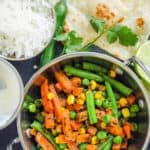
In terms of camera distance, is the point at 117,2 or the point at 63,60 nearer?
the point at 63,60

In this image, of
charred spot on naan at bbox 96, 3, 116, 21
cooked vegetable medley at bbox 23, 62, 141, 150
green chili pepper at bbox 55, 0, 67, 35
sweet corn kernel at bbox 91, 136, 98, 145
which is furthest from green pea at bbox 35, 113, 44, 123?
charred spot on naan at bbox 96, 3, 116, 21

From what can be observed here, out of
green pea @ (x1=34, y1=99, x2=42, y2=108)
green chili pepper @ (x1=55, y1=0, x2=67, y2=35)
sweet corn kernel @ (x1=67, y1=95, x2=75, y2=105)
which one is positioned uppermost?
green chili pepper @ (x1=55, y1=0, x2=67, y2=35)

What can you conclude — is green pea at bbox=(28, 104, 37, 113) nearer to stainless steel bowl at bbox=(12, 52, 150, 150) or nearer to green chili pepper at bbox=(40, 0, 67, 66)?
stainless steel bowl at bbox=(12, 52, 150, 150)

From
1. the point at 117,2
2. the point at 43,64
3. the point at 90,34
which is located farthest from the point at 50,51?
the point at 117,2

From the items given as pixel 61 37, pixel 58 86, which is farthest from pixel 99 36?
pixel 58 86

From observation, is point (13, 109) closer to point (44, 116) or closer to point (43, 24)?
point (44, 116)

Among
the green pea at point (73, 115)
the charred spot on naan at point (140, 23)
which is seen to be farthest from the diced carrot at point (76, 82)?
the charred spot on naan at point (140, 23)

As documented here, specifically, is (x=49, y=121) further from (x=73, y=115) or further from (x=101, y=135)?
(x=101, y=135)
